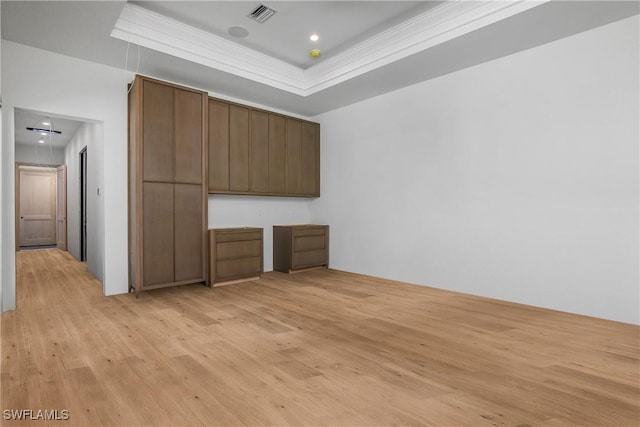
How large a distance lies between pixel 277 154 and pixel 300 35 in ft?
6.51

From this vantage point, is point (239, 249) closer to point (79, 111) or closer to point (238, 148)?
point (238, 148)

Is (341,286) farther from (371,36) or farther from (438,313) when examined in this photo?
(371,36)

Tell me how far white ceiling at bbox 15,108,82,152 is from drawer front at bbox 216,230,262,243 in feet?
11.8

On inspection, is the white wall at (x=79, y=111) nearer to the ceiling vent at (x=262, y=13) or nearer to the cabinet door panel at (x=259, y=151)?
the cabinet door panel at (x=259, y=151)

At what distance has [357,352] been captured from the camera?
2.55 m

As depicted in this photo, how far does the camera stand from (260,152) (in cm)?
554

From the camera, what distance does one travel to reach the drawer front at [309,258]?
18.9 ft

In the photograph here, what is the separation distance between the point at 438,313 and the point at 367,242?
221 centimetres

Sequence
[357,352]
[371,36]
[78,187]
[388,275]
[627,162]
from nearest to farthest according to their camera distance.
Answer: [357,352], [627,162], [371,36], [388,275], [78,187]

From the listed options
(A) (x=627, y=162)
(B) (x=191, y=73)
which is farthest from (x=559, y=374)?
(B) (x=191, y=73)

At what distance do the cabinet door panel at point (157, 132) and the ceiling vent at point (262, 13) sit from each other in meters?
1.42

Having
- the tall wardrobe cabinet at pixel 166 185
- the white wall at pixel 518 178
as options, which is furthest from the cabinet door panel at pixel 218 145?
the white wall at pixel 518 178

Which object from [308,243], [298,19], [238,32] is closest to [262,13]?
[298,19]
